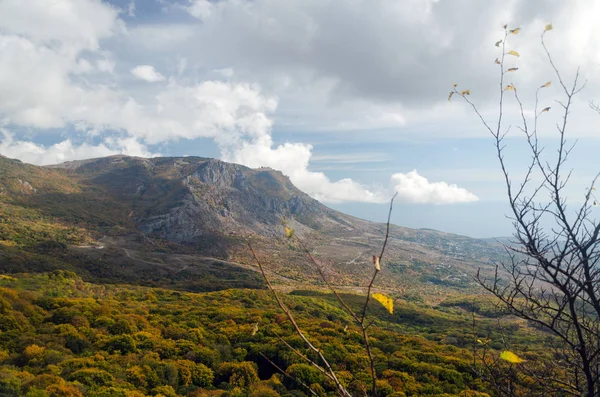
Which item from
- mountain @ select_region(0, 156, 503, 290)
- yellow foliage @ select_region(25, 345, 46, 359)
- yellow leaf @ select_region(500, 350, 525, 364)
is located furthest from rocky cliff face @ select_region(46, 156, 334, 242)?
yellow leaf @ select_region(500, 350, 525, 364)

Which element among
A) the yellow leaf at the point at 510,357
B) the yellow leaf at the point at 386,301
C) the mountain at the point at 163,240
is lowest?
the mountain at the point at 163,240

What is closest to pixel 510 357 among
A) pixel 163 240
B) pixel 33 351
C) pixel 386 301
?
pixel 386 301

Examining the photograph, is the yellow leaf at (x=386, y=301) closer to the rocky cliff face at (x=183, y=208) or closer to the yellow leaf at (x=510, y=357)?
the yellow leaf at (x=510, y=357)

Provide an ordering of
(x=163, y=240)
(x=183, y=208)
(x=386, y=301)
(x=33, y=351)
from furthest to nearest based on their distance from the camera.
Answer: (x=183, y=208) < (x=163, y=240) < (x=33, y=351) < (x=386, y=301)

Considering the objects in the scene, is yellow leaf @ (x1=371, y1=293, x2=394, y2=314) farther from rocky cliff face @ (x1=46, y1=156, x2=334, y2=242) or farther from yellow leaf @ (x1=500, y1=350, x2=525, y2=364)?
rocky cliff face @ (x1=46, y1=156, x2=334, y2=242)

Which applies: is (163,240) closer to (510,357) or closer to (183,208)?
(183,208)

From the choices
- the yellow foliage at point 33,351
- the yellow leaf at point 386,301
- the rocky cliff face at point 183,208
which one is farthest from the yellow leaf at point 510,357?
the rocky cliff face at point 183,208

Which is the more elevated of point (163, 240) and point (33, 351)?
point (33, 351)

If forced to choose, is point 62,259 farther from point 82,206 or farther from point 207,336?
point 82,206
